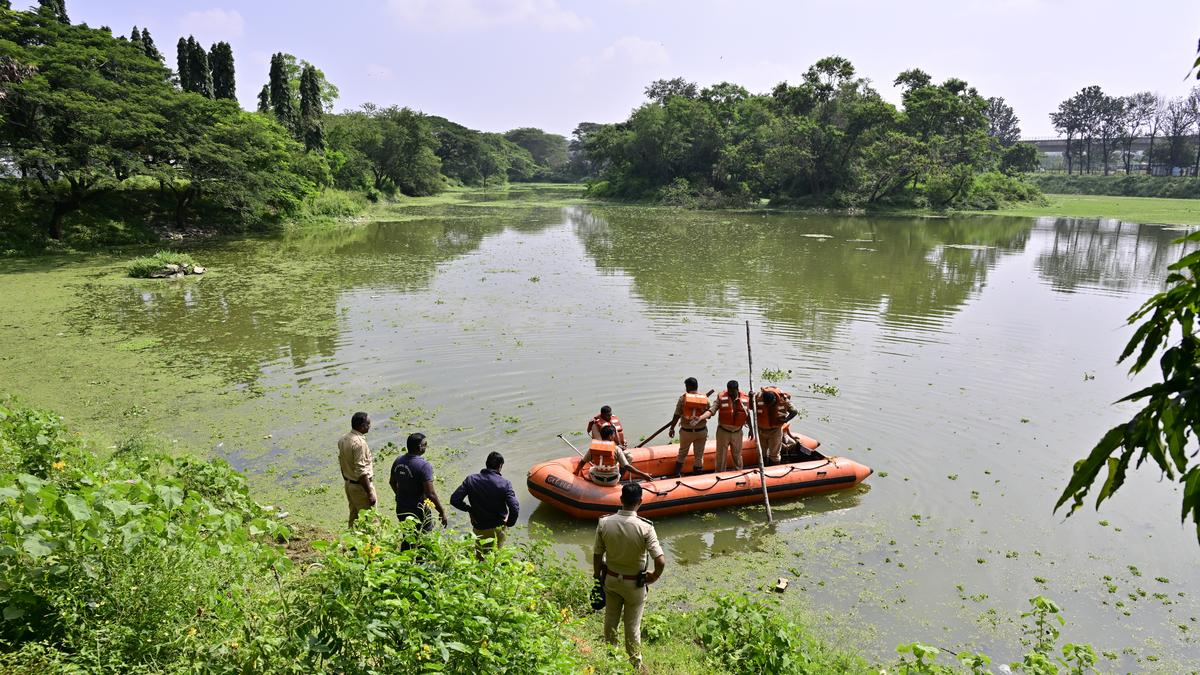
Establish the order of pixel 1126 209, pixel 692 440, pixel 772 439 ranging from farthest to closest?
pixel 1126 209 < pixel 772 439 < pixel 692 440

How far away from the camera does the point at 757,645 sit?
5.16 m

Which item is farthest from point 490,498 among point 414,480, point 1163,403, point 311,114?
point 311,114

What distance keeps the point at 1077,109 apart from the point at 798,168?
178 feet

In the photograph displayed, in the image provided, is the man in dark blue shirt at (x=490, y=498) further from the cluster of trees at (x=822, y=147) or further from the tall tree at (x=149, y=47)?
the cluster of trees at (x=822, y=147)

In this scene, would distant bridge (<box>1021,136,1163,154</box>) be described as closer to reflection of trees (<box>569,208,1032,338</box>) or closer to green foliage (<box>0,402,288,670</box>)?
reflection of trees (<box>569,208,1032,338</box>)

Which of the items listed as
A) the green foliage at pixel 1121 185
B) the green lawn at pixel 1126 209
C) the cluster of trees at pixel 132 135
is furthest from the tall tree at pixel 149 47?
the green foliage at pixel 1121 185

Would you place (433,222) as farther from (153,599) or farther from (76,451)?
(153,599)

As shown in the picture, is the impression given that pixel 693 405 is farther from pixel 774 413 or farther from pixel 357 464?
pixel 357 464

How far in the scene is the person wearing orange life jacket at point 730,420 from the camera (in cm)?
897

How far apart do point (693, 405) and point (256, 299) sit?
1382cm

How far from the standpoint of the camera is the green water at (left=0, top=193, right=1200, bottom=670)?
7.21 metres

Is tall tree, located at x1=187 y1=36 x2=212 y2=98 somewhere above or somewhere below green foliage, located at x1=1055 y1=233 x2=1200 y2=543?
above

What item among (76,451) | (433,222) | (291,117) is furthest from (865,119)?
(76,451)

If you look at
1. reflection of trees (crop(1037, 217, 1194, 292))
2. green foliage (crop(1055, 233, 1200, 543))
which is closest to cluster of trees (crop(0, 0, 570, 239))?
green foliage (crop(1055, 233, 1200, 543))
